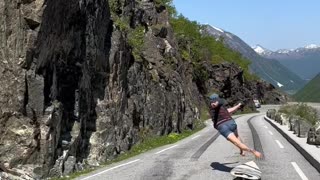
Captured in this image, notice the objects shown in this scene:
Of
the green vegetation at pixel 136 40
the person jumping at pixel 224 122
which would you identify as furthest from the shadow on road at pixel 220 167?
the green vegetation at pixel 136 40

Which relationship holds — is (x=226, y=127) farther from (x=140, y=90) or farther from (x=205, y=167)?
(x=140, y=90)

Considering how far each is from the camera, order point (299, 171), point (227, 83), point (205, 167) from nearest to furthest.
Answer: point (299, 171), point (205, 167), point (227, 83)

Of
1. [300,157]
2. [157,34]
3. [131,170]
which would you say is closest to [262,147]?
[300,157]

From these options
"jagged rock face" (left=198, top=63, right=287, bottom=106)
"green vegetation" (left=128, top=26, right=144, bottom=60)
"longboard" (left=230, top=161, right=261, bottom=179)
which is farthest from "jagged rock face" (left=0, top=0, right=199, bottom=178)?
"jagged rock face" (left=198, top=63, right=287, bottom=106)

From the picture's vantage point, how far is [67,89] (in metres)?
17.4

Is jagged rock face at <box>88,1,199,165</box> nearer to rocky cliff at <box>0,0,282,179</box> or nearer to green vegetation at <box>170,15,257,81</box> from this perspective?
rocky cliff at <box>0,0,282,179</box>

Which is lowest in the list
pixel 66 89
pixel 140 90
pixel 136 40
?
pixel 66 89

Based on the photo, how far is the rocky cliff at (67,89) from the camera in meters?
13.7

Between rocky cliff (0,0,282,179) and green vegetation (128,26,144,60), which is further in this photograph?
green vegetation (128,26,144,60)

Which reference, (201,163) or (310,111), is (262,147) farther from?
(310,111)

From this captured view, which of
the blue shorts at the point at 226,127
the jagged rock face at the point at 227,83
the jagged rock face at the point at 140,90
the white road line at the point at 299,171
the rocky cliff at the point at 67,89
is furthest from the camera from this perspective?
the jagged rock face at the point at 227,83

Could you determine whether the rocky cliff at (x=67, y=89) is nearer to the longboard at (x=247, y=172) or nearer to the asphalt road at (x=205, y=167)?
the asphalt road at (x=205, y=167)

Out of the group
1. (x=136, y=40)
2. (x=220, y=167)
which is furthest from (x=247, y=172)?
(x=136, y=40)

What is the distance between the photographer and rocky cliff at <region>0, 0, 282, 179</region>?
539 inches
